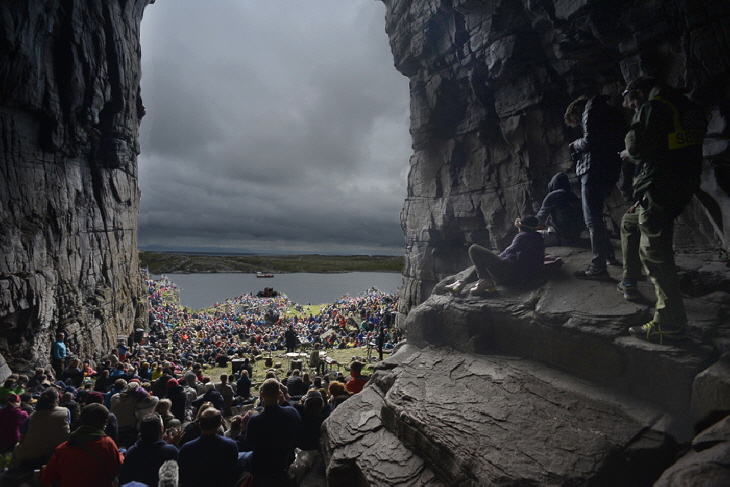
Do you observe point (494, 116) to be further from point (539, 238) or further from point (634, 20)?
point (539, 238)

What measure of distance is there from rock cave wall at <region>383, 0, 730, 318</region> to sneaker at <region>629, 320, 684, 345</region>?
5714 millimetres

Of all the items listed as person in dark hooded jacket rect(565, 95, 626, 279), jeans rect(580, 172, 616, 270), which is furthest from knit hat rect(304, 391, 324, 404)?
jeans rect(580, 172, 616, 270)

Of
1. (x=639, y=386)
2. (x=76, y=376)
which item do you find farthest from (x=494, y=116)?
(x=76, y=376)

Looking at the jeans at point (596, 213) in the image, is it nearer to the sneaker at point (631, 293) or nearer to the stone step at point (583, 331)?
the stone step at point (583, 331)

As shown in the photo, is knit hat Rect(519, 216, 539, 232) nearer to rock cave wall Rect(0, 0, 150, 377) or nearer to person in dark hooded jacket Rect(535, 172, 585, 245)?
person in dark hooded jacket Rect(535, 172, 585, 245)

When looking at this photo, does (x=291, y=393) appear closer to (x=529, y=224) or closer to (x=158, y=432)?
(x=158, y=432)

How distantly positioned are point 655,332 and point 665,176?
80.6 inches

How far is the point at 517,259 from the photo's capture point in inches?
278

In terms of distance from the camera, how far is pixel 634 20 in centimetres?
994

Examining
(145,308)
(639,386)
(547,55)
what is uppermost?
(547,55)

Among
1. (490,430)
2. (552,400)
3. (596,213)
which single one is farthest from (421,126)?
(490,430)

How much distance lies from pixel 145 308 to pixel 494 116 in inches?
1101

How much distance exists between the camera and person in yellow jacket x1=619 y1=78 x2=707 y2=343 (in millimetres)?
4285

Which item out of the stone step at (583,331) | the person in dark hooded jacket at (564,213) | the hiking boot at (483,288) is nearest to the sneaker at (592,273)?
the stone step at (583,331)
